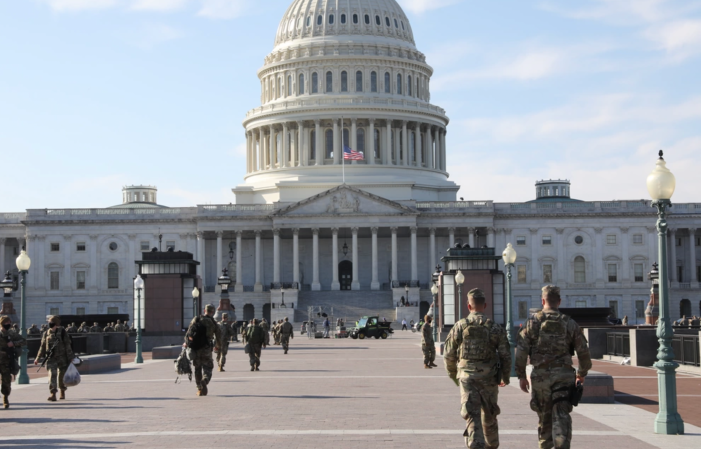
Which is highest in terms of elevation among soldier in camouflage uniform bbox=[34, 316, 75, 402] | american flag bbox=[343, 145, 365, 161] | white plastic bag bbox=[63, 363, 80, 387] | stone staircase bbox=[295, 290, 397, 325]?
american flag bbox=[343, 145, 365, 161]

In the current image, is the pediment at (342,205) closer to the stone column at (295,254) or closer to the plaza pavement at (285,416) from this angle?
the stone column at (295,254)

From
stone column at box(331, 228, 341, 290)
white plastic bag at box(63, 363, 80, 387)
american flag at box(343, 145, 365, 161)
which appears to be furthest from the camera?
american flag at box(343, 145, 365, 161)

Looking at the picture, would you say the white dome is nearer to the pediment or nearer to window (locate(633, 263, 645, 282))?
the pediment

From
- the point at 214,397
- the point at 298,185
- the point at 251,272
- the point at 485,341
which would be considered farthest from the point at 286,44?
the point at 485,341

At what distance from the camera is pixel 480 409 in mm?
16406

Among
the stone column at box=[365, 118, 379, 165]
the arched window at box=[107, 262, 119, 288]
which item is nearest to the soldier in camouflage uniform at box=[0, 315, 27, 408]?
the arched window at box=[107, 262, 119, 288]

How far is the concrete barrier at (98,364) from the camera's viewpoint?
124 feet

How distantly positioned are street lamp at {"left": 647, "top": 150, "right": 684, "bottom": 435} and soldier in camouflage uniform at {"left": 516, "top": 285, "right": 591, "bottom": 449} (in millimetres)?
4274

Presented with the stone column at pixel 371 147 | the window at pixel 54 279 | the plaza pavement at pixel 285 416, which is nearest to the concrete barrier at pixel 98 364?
the plaza pavement at pixel 285 416

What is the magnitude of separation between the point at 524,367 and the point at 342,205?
102m

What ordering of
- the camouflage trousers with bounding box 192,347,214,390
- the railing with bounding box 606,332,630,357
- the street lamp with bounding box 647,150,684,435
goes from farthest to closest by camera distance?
the railing with bounding box 606,332,630,357, the camouflage trousers with bounding box 192,347,214,390, the street lamp with bounding box 647,150,684,435

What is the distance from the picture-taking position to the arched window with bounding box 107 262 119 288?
120625mm

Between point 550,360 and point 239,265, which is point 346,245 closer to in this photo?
point 239,265

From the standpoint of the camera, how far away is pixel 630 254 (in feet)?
394
